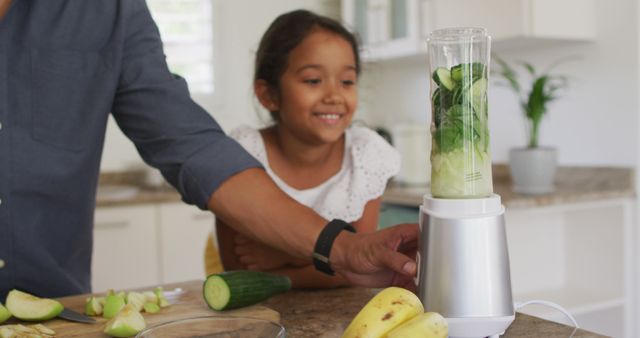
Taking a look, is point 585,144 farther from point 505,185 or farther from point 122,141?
point 122,141

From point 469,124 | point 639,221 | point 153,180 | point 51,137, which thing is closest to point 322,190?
point 51,137

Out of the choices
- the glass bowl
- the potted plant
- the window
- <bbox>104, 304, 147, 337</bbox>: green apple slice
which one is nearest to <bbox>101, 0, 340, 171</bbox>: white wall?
the window

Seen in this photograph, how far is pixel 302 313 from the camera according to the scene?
3.02 feet

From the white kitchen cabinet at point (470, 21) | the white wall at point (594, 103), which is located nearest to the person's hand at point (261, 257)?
the white kitchen cabinet at point (470, 21)

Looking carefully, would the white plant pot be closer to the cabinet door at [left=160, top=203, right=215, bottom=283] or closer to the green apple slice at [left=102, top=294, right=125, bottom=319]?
the cabinet door at [left=160, top=203, right=215, bottom=283]

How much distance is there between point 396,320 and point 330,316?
24 cm

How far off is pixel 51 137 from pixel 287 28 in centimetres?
61

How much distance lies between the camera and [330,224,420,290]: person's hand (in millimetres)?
893

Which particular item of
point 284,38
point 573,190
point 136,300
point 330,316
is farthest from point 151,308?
point 573,190

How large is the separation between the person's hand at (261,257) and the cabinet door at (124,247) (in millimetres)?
1685

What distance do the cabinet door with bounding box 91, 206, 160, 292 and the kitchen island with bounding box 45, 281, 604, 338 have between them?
74.9 inches

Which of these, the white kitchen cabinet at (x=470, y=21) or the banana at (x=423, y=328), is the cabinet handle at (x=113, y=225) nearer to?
the white kitchen cabinet at (x=470, y=21)

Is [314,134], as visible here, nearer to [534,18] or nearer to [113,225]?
[534,18]

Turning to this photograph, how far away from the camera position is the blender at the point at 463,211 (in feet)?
2.44
